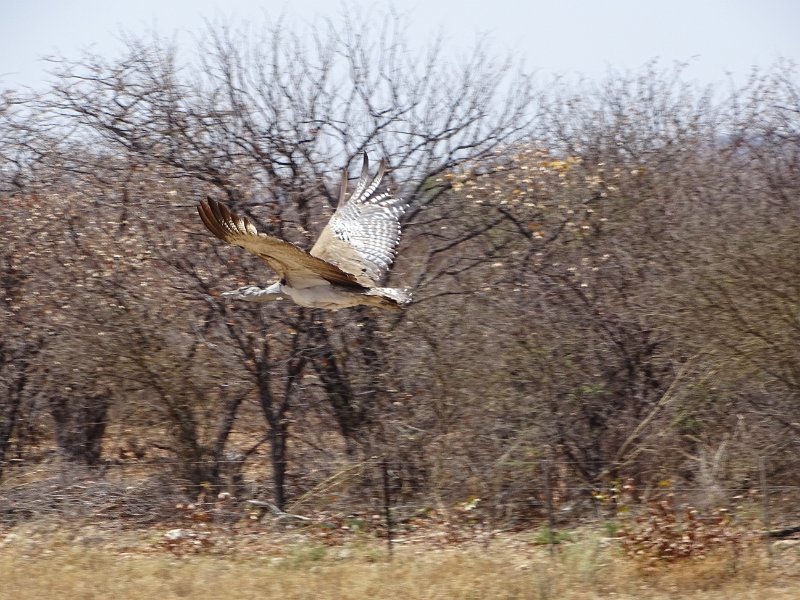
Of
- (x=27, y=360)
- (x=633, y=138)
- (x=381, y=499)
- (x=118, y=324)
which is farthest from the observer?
(x=633, y=138)

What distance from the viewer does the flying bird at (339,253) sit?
829 centimetres

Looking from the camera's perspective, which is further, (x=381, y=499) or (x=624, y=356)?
(x=624, y=356)

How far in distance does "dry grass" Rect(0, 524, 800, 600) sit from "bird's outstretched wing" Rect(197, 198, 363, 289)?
7.40ft

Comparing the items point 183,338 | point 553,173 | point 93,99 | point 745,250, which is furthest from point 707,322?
point 93,99

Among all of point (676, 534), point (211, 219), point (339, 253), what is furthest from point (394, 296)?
point (676, 534)

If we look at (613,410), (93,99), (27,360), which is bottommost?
(613,410)

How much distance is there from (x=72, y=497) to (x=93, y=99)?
4518 mm

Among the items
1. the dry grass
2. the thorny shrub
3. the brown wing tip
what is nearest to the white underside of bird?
the brown wing tip

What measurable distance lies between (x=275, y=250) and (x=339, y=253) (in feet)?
5.15

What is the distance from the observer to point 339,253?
10352 mm

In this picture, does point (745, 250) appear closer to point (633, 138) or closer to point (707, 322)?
point (707, 322)

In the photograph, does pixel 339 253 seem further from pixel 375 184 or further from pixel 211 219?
pixel 211 219

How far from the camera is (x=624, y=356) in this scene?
→ 1245 centimetres

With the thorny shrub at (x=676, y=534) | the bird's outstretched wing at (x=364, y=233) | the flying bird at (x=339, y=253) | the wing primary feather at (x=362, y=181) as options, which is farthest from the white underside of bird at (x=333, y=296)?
the thorny shrub at (x=676, y=534)
